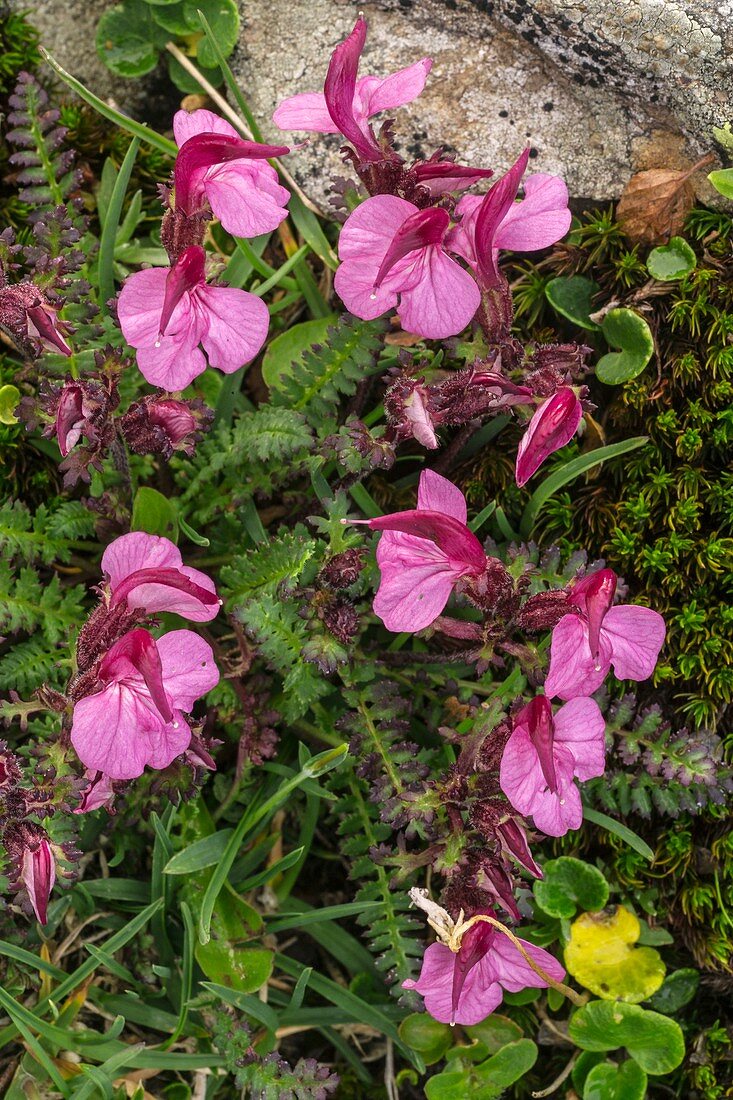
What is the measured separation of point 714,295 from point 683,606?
92 cm

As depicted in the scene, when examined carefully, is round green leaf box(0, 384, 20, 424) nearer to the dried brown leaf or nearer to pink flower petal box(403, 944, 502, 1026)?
pink flower petal box(403, 944, 502, 1026)

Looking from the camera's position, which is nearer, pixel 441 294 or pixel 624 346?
pixel 441 294

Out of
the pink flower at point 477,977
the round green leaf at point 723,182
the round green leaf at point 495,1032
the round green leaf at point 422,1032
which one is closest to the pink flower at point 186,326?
the round green leaf at point 723,182

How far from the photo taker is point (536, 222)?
2.63 meters

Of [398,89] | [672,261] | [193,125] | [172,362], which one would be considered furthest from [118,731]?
[672,261]

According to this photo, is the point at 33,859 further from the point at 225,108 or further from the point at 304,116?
the point at 225,108

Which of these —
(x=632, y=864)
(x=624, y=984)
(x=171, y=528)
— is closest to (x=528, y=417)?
(x=171, y=528)

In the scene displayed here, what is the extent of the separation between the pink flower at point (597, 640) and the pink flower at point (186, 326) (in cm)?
100

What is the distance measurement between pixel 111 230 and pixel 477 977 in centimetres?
226

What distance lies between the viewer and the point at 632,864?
319 centimetres

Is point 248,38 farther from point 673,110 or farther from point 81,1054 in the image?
point 81,1054

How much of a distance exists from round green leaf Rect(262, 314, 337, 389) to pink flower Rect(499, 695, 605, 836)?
1378 millimetres

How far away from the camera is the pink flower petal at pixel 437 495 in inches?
98.2

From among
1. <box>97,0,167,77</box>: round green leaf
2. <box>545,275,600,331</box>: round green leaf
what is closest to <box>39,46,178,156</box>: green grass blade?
<box>97,0,167,77</box>: round green leaf
